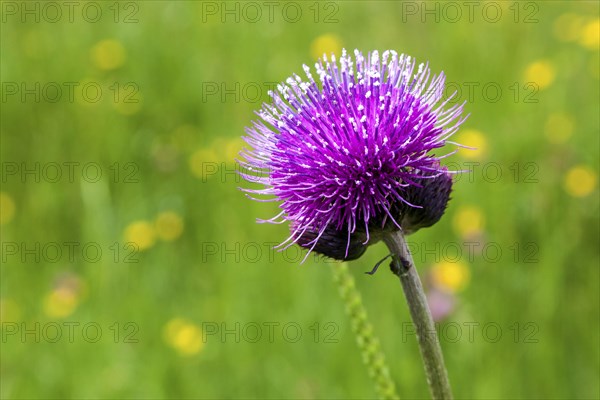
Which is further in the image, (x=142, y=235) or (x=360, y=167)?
(x=142, y=235)

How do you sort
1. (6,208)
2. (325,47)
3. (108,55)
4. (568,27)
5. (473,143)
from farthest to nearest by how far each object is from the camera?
(108,55)
(325,47)
(568,27)
(6,208)
(473,143)

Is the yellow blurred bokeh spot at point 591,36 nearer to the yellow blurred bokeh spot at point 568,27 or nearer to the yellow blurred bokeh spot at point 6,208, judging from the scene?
the yellow blurred bokeh spot at point 568,27

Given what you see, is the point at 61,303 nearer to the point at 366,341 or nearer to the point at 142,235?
the point at 142,235

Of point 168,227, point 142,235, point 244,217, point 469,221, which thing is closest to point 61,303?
point 142,235

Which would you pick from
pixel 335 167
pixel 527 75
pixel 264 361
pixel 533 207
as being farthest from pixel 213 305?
pixel 527 75

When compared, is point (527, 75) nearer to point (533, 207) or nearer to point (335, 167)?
point (533, 207)

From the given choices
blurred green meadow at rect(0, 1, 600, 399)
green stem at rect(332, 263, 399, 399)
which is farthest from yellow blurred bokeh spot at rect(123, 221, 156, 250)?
green stem at rect(332, 263, 399, 399)

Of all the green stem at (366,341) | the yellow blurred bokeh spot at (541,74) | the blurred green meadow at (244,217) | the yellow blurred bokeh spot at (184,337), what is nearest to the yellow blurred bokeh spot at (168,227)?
the blurred green meadow at (244,217)

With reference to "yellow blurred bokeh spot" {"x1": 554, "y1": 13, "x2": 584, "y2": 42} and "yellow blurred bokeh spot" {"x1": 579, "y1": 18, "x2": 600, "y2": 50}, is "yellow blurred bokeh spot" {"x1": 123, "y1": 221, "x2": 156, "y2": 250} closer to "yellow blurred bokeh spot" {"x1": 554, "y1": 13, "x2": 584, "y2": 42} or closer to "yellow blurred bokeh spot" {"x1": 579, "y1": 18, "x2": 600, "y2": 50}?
"yellow blurred bokeh spot" {"x1": 579, "y1": 18, "x2": 600, "y2": 50}
